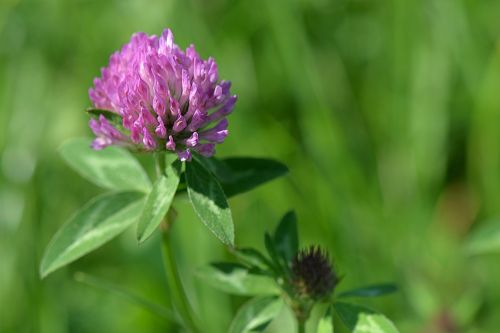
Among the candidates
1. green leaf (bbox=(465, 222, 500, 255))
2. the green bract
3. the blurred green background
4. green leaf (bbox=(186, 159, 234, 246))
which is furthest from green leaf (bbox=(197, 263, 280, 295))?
the blurred green background

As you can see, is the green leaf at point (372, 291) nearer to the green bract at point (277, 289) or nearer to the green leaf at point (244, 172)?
the green bract at point (277, 289)

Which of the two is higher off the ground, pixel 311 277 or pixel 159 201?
pixel 159 201

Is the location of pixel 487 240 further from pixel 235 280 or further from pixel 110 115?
pixel 110 115

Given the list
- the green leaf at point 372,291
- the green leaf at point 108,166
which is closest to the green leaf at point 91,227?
the green leaf at point 108,166

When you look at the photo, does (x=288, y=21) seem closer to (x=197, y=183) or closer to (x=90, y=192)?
(x=90, y=192)

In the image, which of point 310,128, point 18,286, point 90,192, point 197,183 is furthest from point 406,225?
point 197,183

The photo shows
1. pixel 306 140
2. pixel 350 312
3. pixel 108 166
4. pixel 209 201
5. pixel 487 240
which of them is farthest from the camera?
pixel 306 140

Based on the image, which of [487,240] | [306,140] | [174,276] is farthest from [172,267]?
[306,140]
